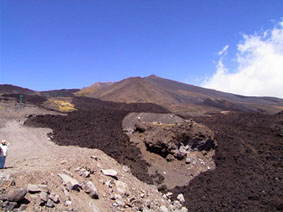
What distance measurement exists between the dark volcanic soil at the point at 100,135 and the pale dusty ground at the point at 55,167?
1.38m

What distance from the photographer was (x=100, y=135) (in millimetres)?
19094

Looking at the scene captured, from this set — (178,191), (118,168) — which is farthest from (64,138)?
(178,191)

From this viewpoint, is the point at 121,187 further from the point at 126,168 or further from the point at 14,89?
the point at 14,89

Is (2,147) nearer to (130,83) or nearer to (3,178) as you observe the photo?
(3,178)

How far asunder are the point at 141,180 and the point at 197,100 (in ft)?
215

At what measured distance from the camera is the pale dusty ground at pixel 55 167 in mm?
8203

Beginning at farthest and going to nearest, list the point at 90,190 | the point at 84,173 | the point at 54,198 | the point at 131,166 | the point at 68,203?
1. the point at 131,166
2. the point at 84,173
3. the point at 90,190
4. the point at 68,203
5. the point at 54,198

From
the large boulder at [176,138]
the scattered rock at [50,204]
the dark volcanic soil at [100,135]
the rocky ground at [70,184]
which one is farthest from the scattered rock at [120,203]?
the large boulder at [176,138]

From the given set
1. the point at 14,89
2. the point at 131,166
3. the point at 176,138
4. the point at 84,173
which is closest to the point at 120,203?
the point at 84,173

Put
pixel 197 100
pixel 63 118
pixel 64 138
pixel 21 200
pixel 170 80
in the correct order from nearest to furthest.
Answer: pixel 21 200
pixel 64 138
pixel 63 118
pixel 197 100
pixel 170 80

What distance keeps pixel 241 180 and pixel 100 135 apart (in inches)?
376

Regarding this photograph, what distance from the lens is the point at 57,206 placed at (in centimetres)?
759

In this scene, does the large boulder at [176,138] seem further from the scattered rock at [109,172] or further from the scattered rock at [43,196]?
the scattered rock at [43,196]

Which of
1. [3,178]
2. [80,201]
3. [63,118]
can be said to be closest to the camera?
[3,178]
